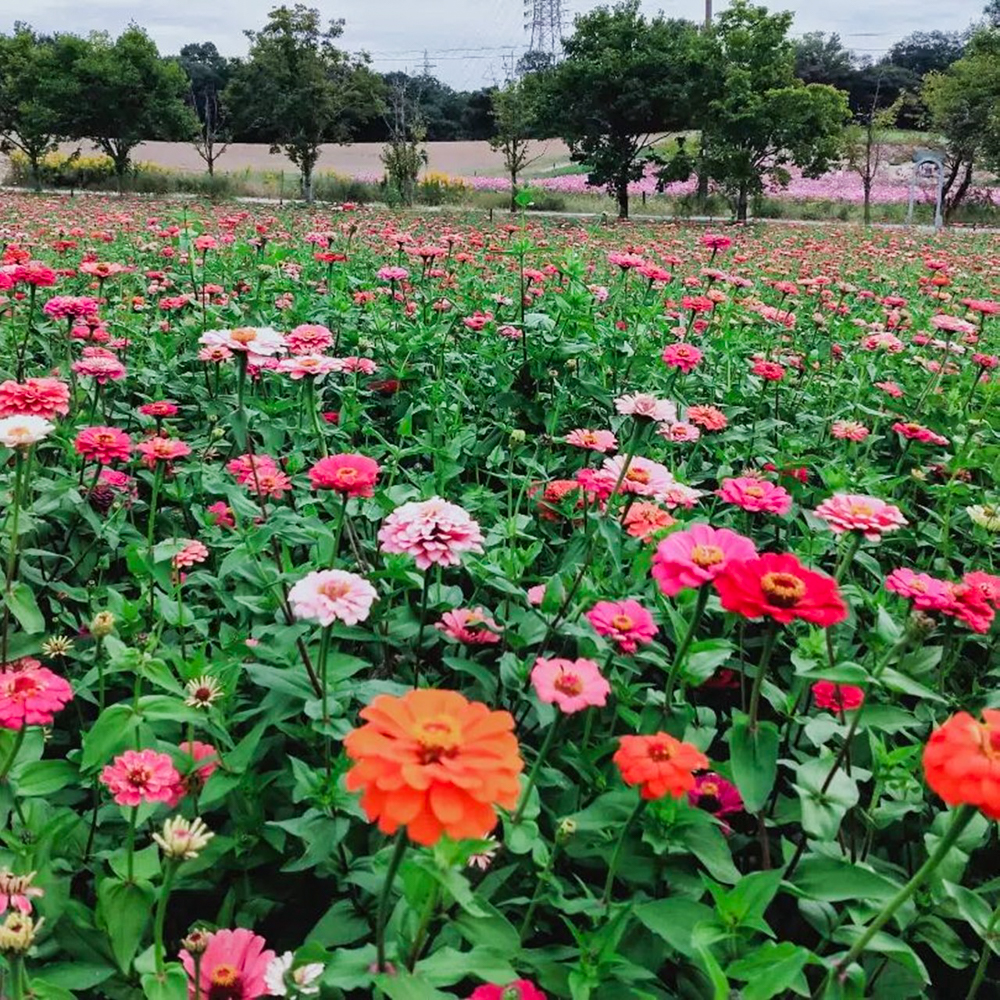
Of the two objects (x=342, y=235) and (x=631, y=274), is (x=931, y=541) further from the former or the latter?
(x=342, y=235)

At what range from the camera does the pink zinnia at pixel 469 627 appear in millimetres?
1412

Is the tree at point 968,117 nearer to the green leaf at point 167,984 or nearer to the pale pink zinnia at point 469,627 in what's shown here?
the pale pink zinnia at point 469,627

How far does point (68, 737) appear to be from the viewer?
1.40 meters

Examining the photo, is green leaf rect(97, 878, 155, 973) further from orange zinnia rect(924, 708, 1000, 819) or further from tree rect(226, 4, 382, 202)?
tree rect(226, 4, 382, 202)

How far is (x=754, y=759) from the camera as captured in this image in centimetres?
101

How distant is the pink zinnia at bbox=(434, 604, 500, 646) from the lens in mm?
1412

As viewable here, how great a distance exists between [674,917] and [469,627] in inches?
23.9

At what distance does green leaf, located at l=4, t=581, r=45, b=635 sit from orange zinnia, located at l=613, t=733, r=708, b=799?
901 mm

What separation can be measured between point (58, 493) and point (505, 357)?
1.58 metres

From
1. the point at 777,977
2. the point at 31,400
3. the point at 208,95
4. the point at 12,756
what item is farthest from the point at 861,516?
the point at 208,95

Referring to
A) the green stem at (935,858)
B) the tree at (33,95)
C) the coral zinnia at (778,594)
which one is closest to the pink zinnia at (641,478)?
the coral zinnia at (778,594)

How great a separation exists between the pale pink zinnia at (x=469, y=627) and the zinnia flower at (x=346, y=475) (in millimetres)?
282

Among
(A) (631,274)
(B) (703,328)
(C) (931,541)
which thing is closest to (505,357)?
(B) (703,328)

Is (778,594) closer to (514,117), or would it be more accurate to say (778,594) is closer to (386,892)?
(386,892)
